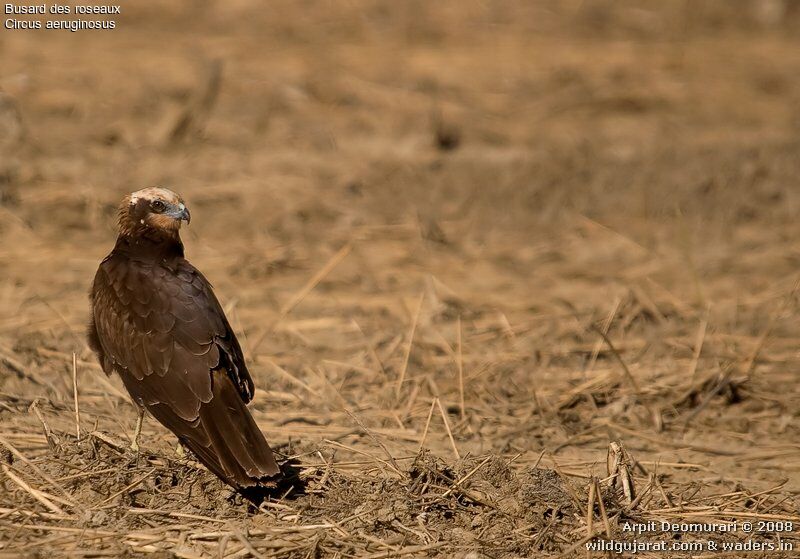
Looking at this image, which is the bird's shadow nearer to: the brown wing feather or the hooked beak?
the brown wing feather

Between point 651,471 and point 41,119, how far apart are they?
771 cm

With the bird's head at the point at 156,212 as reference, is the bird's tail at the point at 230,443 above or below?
below

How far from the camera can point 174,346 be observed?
5.31m

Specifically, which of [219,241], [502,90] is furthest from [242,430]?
[502,90]

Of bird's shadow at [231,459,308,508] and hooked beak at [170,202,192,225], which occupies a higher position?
hooked beak at [170,202,192,225]

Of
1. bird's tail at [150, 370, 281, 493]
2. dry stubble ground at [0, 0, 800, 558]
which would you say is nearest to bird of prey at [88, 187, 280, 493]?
bird's tail at [150, 370, 281, 493]

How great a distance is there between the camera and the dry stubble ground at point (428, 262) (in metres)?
5.18

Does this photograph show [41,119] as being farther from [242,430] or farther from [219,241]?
[242,430]

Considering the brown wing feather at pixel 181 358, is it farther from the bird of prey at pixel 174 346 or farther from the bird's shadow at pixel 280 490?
the bird's shadow at pixel 280 490

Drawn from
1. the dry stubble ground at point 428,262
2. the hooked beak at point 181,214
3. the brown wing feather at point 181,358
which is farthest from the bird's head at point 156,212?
the dry stubble ground at point 428,262

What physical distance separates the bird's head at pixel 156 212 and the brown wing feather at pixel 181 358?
0.22 m

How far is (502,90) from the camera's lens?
13.1 metres

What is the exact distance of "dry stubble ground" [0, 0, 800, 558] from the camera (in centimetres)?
518

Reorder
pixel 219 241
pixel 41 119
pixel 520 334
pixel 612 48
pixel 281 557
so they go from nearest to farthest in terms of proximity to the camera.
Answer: pixel 281 557 → pixel 520 334 → pixel 219 241 → pixel 41 119 → pixel 612 48
